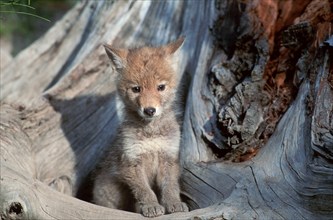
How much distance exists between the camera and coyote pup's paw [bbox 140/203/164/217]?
4.28m

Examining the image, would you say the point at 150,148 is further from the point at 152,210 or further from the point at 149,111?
the point at 152,210

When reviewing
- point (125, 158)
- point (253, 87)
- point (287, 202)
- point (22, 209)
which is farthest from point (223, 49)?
point (22, 209)

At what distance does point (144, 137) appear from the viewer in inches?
194

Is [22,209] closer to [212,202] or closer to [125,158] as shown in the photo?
[125,158]

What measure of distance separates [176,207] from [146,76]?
1227 millimetres

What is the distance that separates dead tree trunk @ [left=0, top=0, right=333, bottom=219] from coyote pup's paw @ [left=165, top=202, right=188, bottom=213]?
125 mm

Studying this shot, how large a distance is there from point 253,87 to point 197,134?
648 mm

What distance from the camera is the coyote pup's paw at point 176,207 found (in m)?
4.44

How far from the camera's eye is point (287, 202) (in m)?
3.77

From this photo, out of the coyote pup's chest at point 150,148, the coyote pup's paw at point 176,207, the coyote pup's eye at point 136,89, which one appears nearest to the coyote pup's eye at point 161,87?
the coyote pup's eye at point 136,89

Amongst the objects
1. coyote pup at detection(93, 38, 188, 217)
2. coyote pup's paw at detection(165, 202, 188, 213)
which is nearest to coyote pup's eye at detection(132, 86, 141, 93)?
coyote pup at detection(93, 38, 188, 217)

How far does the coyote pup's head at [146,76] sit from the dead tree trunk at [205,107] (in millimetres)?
304

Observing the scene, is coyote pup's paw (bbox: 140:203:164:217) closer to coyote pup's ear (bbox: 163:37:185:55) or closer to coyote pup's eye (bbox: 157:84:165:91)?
coyote pup's eye (bbox: 157:84:165:91)

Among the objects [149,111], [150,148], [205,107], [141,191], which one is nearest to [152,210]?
[141,191]
